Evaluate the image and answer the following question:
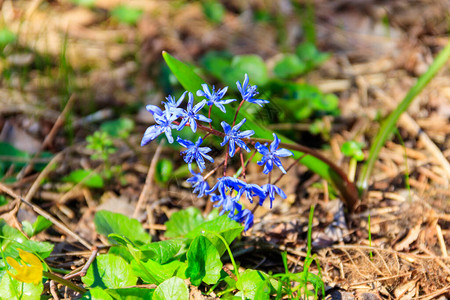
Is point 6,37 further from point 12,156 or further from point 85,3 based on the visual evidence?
point 12,156

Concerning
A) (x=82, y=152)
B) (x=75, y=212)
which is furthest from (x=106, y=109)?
(x=75, y=212)

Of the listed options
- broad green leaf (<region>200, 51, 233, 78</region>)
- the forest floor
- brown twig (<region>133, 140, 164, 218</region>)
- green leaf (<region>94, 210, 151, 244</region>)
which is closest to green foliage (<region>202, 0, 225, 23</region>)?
the forest floor

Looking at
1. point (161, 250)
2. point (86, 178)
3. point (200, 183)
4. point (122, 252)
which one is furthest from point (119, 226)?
point (86, 178)

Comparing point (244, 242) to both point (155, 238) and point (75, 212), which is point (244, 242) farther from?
Result: point (75, 212)

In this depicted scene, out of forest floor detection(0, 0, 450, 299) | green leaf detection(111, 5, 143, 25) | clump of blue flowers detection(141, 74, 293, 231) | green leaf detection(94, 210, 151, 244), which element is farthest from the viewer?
green leaf detection(111, 5, 143, 25)

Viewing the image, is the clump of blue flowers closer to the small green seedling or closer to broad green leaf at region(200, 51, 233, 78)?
the small green seedling

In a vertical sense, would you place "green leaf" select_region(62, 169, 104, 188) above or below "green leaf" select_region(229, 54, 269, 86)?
below
